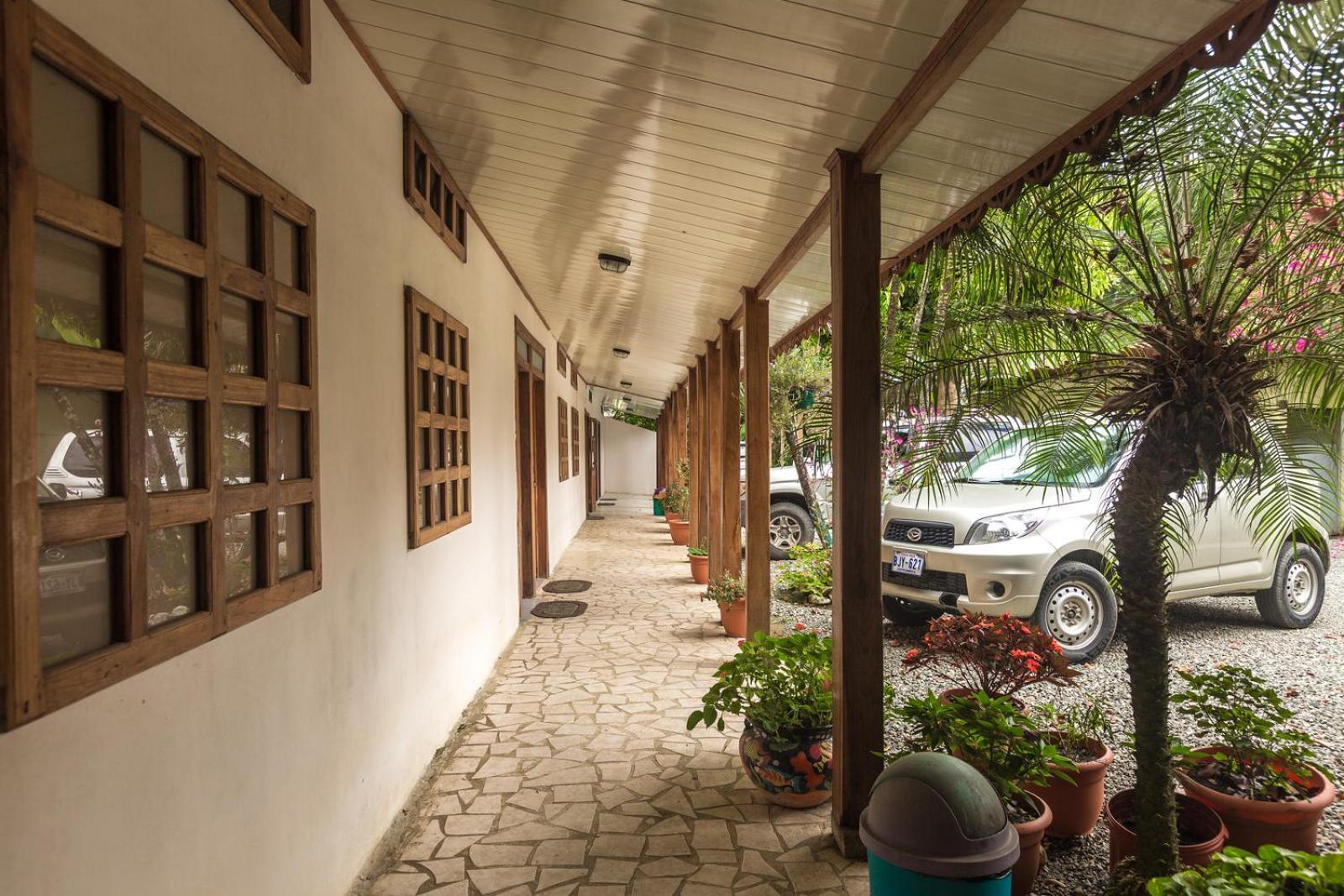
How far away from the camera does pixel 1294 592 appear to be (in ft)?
19.6

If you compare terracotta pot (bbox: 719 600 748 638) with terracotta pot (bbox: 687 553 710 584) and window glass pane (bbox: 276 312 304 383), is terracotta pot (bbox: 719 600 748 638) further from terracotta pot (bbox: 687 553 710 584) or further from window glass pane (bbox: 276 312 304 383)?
window glass pane (bbox: 276 312 304 383)

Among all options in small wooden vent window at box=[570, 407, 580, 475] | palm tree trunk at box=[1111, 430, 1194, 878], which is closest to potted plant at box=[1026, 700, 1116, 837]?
palm tree trunk at box=[1111, 430, 1194, 878]

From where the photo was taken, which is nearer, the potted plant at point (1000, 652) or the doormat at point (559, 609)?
the potted plant at point (1000, 652)

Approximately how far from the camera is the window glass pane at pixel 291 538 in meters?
2.06

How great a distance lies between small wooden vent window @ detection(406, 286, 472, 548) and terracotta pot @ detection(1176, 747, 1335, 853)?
10.5 feet

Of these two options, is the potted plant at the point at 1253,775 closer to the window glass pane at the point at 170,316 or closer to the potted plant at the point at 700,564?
the window glass pane at the point at 170,316

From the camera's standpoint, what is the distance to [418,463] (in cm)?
333

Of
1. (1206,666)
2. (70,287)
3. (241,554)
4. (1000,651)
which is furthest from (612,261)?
(1206,666)

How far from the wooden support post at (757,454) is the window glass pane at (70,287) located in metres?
3.99

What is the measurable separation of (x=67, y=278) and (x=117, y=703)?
741mm

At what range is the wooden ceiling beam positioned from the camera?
5.90 ft

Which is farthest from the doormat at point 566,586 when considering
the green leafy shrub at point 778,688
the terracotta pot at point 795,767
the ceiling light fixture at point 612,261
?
the terracotta pot at point 795,767

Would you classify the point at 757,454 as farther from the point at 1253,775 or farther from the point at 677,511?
the point at 677,511

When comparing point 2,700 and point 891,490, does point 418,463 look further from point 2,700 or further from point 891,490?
point 891,490
